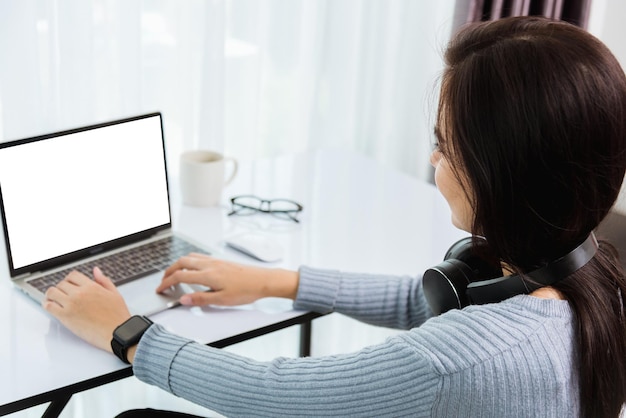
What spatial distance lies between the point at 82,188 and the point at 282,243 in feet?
1.20

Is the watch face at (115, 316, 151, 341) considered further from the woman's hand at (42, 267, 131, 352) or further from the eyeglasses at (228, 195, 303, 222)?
the eyeglasses at (228, 195, 303, 222)

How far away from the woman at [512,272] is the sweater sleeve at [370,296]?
0.27 meters

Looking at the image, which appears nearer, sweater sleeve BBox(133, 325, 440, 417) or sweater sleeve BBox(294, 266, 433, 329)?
sweater sleeve BBox(133, 325, 440, 417)

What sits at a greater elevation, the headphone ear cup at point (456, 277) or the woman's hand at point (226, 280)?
the headphone ear cup at point (456, 277)

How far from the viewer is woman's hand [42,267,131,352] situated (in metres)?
1.08

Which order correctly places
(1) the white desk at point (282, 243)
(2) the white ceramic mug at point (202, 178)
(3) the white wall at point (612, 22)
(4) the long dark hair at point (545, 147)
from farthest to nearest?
1. (3) the white wall at point (612, 22)
2. (2) the white ceramic mug at point (202, 178)
3. (1) the white desk at point (282, 243)
4. (4) the long dark hair at point (545, 147)

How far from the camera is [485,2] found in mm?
2314

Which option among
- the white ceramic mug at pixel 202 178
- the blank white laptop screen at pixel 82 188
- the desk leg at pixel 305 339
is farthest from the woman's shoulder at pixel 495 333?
the desk leg at pixel 305 339

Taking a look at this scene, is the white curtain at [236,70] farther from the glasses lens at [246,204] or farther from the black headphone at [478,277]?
the black headphone at [478,277]

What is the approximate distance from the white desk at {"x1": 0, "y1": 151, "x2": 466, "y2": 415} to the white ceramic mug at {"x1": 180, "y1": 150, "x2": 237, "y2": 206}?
0.02 m

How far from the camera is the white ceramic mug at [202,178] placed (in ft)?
4.96

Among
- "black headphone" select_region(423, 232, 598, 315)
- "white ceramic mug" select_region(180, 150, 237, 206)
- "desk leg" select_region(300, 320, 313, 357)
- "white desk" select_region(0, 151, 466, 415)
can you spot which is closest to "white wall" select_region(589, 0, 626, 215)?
"white desk" select_region(0, 151, 466, 415)

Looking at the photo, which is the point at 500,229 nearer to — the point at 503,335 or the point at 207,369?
the point at 503,335

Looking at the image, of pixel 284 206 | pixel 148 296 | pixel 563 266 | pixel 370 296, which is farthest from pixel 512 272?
pixel 284 206
